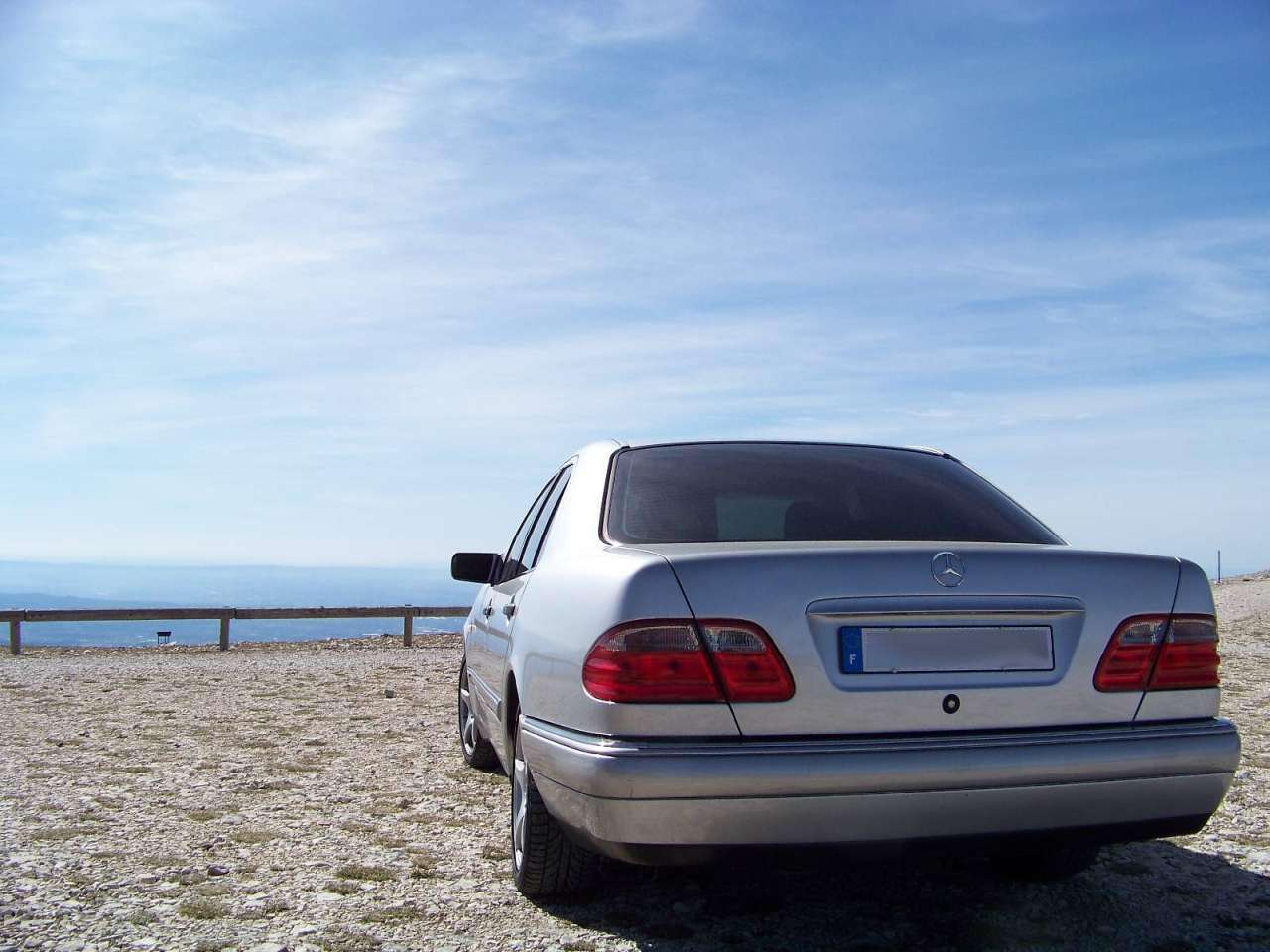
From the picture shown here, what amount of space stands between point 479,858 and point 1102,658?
2.61 metres

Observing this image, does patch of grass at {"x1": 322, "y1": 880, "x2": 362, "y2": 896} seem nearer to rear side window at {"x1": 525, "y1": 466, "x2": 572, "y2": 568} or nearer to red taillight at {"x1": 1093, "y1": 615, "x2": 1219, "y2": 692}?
rear side window at {"x1": 525, "y1": 466, "x2": 572, "y2": 568}

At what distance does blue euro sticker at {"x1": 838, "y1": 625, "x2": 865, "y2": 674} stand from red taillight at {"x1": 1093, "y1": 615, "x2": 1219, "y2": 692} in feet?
2.32

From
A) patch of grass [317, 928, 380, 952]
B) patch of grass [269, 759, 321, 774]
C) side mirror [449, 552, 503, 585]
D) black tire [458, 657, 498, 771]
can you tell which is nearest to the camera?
patch of grass [317, 928, 380, 952]

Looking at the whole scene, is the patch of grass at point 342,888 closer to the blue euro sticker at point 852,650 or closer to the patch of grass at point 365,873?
the patch of grass at point 365,873

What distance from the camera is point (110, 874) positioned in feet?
13.6

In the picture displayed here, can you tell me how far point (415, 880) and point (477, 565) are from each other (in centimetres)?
190

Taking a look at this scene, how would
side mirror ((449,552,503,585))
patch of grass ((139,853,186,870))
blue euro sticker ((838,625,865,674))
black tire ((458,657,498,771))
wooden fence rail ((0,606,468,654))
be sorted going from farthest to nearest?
wooden fence rail ((0,606,468,654)), black tire ((458,657,498,771)), side mirror ((449,552,503,585)), patch of grass ((139,853,186,870)), blue euro sticker ((838,625,865,674))

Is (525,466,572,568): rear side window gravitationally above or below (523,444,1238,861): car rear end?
above

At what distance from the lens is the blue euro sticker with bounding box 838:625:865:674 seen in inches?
112

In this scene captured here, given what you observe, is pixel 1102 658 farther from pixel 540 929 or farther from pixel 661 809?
pixel 540 929

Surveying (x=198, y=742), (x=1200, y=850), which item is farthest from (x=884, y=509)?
(x=198, y=742)

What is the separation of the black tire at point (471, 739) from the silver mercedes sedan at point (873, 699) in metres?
3.02

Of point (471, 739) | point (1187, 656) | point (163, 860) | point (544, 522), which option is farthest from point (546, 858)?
point (471, 739)

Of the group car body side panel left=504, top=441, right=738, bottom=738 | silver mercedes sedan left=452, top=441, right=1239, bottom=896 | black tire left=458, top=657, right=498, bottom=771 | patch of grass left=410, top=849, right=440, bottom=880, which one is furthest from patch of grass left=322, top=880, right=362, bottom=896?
black tire left=458, top=657, right=498, bottom=771
